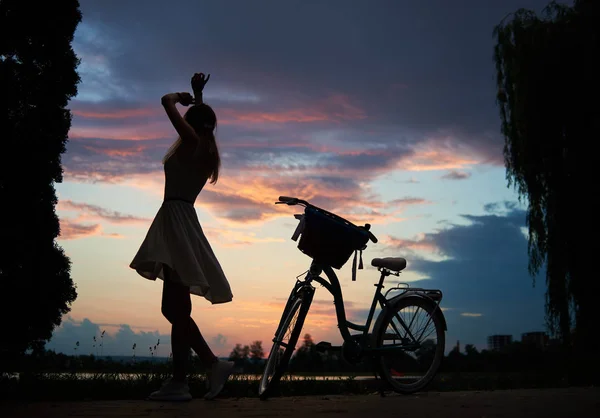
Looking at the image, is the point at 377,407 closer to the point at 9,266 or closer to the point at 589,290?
the point at 9,266

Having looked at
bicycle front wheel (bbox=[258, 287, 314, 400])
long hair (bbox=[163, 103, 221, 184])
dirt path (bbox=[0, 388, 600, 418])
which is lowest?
dirt path (bbox=[0, 388, 600, 418])

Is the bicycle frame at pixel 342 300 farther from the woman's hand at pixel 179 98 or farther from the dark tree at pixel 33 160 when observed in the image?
the dark tree at pixel 33 160

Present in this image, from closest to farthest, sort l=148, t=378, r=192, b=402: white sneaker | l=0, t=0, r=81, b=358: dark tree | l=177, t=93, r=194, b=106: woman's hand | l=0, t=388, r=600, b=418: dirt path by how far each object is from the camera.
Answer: l=0, t=388, r=600, b=418: dirt path < l=148, t=378, r=192, b=402: white sneaker < l=177, t=93, r=194, b=106: woman's hand < l=0, t=0, r=81, b=358: dark tree

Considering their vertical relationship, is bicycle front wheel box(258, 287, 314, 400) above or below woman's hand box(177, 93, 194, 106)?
below

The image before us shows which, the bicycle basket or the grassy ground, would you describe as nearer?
the grassy ground

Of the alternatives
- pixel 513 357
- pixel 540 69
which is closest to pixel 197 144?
pixel 513 357

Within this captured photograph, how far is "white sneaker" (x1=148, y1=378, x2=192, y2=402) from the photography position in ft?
17.4

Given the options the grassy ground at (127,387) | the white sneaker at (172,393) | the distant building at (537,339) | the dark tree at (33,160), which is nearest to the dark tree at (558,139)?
the distant building at (537,339)

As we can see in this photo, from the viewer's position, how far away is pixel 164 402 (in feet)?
17.1

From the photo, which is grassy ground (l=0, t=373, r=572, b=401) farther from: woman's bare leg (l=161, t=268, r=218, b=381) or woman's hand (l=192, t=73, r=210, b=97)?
woman's hand (l=192, t=73, r=210, b=97)

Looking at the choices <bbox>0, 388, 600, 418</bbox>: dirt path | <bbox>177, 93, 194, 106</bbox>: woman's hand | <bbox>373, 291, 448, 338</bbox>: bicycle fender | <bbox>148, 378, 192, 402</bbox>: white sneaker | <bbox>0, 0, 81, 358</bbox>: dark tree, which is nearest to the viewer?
<bbox>0, 388, 600, 418</bbox>: dirt path

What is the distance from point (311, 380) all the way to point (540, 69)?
13.6m

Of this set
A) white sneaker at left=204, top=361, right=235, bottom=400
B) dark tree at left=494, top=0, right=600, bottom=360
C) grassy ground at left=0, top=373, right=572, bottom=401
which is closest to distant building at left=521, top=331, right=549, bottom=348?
dark tree at left=494, top=0, right=600, bottom=360

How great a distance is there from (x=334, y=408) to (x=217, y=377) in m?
1.05
